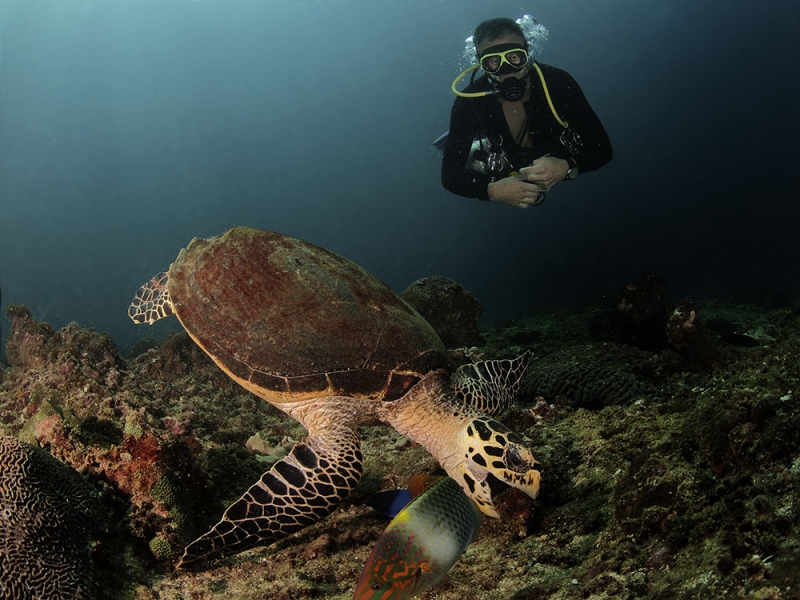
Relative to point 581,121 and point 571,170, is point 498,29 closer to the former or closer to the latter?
point 581,121

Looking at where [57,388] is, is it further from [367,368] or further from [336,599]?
[336,599]

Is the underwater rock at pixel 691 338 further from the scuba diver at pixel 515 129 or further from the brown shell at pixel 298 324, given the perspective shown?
the brown shell at pixel 298 324

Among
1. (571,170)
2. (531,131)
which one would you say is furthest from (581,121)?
(571,170)

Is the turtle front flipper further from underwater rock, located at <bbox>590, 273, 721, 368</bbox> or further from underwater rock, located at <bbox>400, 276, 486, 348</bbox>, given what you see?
underwater rock, located at <bbox>400, 276, 486, 348</bbox>

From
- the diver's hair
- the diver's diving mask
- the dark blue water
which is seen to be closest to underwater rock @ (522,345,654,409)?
Result: the diver's diving mask

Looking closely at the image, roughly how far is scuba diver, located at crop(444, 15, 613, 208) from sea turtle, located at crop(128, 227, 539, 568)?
3.24 metres

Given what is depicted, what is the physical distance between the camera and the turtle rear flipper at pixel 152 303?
464 cm

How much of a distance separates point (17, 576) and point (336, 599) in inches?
58.0

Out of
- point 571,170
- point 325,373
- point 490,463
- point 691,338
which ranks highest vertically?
point 571,170

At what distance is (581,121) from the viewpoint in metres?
6.57

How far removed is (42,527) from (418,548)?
78.8 inches

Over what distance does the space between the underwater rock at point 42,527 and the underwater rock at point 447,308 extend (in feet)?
18.9

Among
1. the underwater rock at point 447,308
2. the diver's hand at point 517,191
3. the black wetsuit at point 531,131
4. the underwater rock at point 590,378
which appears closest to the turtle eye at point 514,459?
the underwater rock at point 590,378

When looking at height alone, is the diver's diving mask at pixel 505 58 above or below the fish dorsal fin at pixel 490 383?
above
